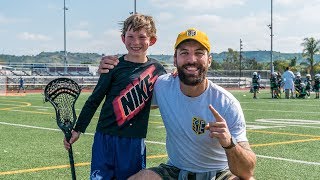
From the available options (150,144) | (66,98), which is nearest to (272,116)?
(150,144)

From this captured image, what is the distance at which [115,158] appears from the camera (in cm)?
493

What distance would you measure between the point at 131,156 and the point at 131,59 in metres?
0.88

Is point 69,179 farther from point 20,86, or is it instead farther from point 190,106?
point 20,86

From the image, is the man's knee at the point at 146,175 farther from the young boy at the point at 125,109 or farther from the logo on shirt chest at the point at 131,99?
the logo on shirt chest at the point at 131,99

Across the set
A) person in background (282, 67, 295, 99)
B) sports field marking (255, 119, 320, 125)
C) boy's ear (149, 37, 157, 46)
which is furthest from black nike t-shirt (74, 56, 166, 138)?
person in background (282, 67, 295, 99)

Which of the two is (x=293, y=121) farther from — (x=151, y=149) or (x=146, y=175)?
(x=146, y=175)

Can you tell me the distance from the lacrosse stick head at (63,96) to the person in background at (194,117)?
982 millimetres

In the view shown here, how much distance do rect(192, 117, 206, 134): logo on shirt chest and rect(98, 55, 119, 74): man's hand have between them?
3.15ft

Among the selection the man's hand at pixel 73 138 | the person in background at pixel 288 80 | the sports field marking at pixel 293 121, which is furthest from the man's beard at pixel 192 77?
the person in background at pixel 288 80

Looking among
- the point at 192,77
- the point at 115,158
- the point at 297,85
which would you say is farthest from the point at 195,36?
the point at 297,85

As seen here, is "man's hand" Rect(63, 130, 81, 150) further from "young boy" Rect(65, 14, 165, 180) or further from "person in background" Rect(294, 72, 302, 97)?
"person in background" Rect(294, 72, 302, 97)

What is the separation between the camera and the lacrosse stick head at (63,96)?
5312 mm

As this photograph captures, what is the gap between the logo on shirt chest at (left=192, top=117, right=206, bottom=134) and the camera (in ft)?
14.8

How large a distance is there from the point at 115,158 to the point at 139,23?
3.98ft
